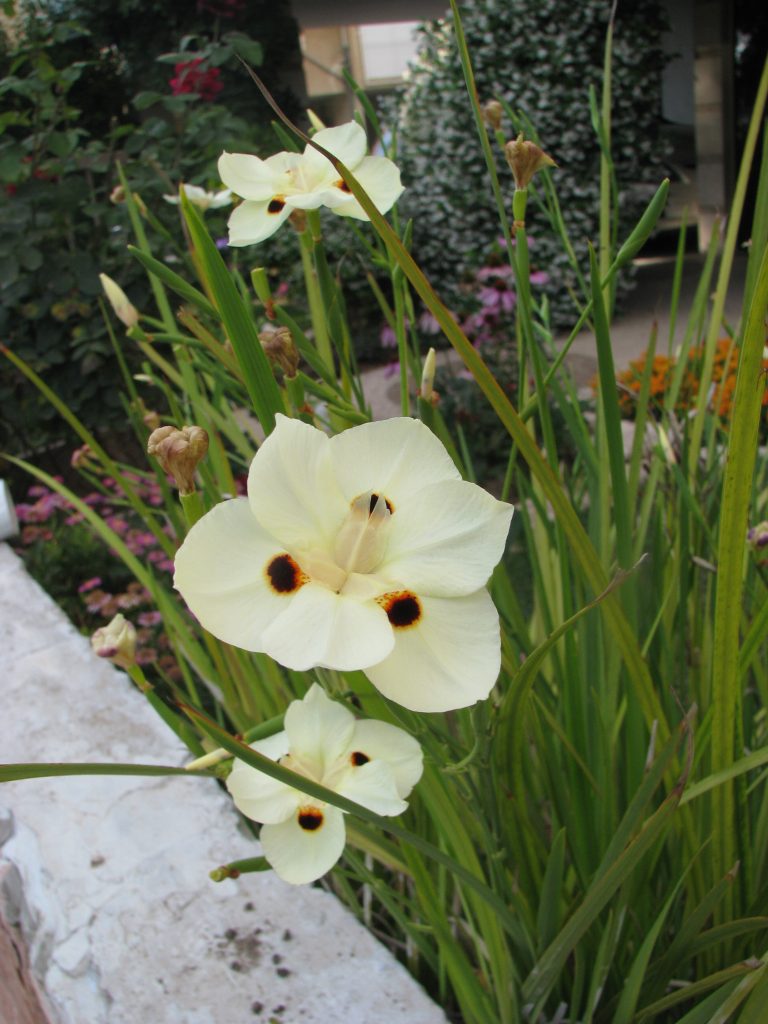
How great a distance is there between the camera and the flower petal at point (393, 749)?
0.60 meters

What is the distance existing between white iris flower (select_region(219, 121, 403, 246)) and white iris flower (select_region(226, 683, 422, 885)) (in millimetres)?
331

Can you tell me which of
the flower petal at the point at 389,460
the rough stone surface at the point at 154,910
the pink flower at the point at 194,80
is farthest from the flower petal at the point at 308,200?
the pink flower at the point at 194,80

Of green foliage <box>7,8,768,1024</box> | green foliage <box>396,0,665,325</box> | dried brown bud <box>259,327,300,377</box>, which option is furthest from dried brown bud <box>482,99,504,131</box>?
green foliage <box>396,0,665,325</box>

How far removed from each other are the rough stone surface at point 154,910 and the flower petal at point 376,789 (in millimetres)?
284

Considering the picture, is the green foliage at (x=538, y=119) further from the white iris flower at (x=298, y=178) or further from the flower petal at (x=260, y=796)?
the flower petal at (x=260, y=796)

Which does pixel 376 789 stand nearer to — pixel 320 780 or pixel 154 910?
pixel 320 780

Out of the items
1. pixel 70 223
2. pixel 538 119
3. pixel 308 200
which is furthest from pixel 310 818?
pixel 538 119

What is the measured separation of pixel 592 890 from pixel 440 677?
222 millimetres

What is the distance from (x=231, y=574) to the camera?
420 mm

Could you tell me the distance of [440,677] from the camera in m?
0.41

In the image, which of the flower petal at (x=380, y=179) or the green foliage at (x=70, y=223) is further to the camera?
the green foliage at (x=70, y=223)

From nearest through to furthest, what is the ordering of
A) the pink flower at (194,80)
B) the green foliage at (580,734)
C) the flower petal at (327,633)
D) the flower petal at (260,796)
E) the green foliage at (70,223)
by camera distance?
the flower petal at (327,633), the green foliage at (580,734), the flower petal at (260,796), the green foliage at (70,223), the pink flower at (194,80)

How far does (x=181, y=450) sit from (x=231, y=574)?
0.26ft

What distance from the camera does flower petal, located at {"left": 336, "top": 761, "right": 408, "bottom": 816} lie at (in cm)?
58
